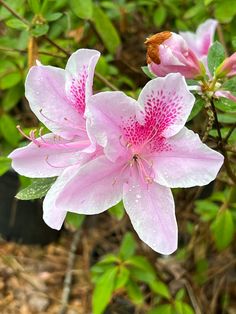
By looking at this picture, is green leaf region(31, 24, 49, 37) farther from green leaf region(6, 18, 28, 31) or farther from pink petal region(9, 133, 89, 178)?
pink petal region(9, 133, 89, 178)

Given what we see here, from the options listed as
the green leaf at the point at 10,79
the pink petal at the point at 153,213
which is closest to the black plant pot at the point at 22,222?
the green leaf at the point at 10,79

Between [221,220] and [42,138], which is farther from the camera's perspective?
[221,220]

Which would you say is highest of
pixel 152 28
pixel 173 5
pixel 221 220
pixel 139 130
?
pixel 139 130

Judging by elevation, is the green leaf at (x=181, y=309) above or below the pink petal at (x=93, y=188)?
below

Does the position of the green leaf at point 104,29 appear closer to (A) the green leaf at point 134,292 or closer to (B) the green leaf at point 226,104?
(A) the green leaf at point 134,292

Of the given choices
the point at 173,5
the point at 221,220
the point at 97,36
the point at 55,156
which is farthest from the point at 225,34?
the point at 55,156

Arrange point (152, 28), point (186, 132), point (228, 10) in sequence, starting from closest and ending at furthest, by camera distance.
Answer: point (186, 132) < point (228, 10) < point (152, 28)

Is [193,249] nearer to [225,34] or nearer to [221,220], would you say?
[221,220]

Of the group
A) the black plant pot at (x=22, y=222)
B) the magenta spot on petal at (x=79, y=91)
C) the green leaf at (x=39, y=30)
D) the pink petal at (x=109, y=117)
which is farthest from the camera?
the black plant pot at (x=22, y=222)
